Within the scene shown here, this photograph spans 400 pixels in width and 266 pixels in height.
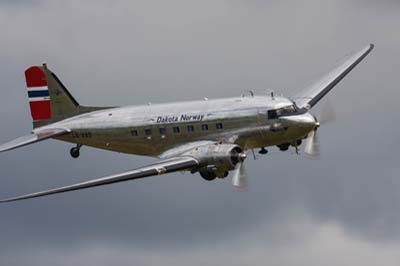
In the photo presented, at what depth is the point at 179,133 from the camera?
81312mm

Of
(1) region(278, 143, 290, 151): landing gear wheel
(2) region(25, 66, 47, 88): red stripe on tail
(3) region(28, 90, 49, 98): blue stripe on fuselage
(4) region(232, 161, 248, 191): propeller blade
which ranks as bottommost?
(4) region(232, 161, 248, 191): propeller blade

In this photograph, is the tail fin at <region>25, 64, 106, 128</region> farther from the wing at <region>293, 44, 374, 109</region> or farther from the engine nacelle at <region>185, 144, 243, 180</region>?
the wing at <region>293, 44, 374, 109</region>

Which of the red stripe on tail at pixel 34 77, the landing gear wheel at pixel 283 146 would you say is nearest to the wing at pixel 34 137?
the red stripe on tail at pixel 34 77

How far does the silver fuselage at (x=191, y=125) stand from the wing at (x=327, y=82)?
612cm

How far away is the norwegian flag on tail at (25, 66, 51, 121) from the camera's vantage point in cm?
8956

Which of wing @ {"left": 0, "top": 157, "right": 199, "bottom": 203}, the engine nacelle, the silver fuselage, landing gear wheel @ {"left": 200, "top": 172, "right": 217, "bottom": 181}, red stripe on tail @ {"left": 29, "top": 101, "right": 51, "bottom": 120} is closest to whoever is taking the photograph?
wing @ {"left": 0, "top": 157, "right": 199, "bottom": 203}

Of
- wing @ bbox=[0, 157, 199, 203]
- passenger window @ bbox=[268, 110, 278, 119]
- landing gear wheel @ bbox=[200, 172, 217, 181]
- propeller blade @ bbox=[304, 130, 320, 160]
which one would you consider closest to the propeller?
landing gear wheel @ bbox=[200, 172, 217, 181]

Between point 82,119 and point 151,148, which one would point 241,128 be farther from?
point 82,119

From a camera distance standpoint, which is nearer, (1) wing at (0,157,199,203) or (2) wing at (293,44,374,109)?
(1) wing at (0,157,199,203)

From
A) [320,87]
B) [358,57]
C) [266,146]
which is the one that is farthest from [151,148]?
[358,57]

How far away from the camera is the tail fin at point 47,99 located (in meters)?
89.2

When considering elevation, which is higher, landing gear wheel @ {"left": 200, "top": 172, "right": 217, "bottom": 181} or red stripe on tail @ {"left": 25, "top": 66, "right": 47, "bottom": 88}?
red stripe on tail @ {"left": 25, "top": 66, "right": 47, "bottom": 88}

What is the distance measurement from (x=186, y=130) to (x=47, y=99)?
1368 centimetres

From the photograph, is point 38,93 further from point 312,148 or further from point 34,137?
point 312,148
